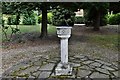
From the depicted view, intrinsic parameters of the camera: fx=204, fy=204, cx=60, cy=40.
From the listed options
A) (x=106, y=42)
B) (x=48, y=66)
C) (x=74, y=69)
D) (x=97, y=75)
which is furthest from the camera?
(x=106, y=42)

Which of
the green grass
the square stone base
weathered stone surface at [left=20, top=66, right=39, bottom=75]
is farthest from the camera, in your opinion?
the green grass

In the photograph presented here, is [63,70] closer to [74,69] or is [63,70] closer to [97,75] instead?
[74,69]

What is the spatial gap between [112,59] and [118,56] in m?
0.47

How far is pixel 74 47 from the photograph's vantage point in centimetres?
732

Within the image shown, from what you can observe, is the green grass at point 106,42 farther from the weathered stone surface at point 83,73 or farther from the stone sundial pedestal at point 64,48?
the stone sundial pedestal at point 64,48

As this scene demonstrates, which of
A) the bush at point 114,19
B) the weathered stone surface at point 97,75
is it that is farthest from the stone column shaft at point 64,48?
the bush at point 114,19

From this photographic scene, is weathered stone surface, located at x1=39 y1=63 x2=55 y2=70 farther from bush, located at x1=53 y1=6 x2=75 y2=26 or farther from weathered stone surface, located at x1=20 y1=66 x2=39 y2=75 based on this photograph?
bush, located at x1=53 y1=6 x2=75 y2=26

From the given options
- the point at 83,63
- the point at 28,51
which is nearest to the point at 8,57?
the point at 28,51

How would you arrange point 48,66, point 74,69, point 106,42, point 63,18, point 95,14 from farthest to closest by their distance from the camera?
point 63,18 → point 95,14 → point 106,42 → point 48,66 → point 74,69

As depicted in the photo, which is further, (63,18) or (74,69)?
(63,18)

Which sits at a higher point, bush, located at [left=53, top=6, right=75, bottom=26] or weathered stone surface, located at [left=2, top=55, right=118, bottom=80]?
bush, located at [left=53, top=6, right=75, bottom=26]

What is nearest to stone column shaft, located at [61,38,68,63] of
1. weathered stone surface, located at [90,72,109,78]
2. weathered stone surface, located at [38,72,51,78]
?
weathered stone surface, located at [38,72,51,78]

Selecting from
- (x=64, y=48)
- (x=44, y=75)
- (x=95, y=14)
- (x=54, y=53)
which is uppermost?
(x=95, y=14)

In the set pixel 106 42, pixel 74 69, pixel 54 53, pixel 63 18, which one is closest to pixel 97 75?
pixel 74 69
